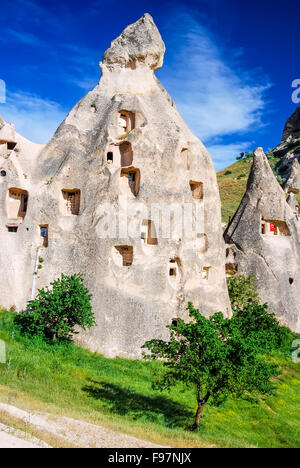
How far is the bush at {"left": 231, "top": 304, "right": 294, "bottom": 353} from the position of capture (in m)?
17.2

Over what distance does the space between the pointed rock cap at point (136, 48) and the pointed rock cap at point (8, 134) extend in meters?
9.88

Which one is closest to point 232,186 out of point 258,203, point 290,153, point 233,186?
point 233,186

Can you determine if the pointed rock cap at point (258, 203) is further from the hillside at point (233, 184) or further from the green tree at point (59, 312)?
the green tree at point (59, 312)

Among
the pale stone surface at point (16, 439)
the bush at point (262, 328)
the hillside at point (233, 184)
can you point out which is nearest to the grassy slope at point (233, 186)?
the hillside at point (233, 184)

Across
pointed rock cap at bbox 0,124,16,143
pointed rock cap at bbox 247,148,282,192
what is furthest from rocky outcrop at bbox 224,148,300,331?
pointed rock cap at bbox 0,124,16,143

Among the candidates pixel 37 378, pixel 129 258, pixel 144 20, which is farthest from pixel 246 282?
pixel 144 20

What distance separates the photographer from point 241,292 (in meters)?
32.9

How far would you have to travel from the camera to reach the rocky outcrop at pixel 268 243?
34438 millimetres

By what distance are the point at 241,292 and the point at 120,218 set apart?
12722 millimetres

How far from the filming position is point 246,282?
33719 mm

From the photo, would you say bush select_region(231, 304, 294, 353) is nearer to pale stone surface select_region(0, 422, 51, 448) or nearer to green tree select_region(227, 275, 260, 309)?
green tree select_region(227, 275, 260, 309)

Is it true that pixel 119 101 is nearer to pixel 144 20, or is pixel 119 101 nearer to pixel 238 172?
pixel 144 20

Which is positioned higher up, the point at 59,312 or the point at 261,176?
the point at 261,176

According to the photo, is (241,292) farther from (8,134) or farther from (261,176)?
(8,134)
